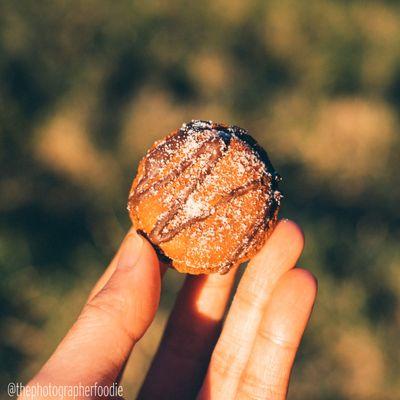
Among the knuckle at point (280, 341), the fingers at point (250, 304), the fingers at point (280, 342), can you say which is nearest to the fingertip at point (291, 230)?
the fingers at point (250, 304)

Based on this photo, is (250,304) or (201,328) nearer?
(250,304)

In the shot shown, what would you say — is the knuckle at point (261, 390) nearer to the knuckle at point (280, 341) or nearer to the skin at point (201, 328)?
the skin at point (201, 328)

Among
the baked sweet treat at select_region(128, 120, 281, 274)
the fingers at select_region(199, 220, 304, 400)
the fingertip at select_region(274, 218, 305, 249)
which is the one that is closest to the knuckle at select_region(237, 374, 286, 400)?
the fingers at select_region(199, 220, 304, 400)

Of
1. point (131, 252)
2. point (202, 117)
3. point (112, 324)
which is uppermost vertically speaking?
point (131, 252)

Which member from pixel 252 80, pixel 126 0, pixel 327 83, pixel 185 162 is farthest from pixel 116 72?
pixel 185 162

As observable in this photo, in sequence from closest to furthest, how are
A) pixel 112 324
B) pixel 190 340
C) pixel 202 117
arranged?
pixel 112 324 < pixel 190 340 < pixel 202 117

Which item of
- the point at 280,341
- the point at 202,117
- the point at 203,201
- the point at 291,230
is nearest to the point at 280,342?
the point at 280,341

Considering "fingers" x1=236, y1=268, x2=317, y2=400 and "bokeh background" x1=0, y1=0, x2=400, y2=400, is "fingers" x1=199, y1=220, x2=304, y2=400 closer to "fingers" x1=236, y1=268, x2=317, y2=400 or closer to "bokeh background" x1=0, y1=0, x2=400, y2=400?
"fingers" x1=236, y1=268, x2=317, y2=400

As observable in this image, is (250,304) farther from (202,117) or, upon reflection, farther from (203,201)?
(202,117)
